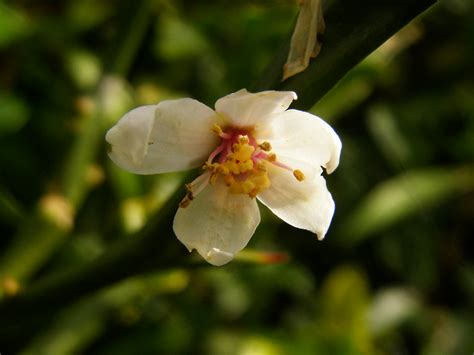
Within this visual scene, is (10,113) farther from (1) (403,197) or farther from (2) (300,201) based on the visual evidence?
(1) (403,197)

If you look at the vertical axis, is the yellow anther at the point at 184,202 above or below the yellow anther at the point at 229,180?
above

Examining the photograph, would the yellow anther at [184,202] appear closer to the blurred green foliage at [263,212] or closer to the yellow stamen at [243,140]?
the yellow stamen at [243,140]

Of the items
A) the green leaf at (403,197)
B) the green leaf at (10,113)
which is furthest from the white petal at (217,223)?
the green leaf at (403,197)

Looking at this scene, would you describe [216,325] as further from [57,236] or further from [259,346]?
[57,236]

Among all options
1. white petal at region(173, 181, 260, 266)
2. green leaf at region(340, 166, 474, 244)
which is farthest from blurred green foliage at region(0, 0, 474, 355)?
white petal at region(173, 181, 260, 266)

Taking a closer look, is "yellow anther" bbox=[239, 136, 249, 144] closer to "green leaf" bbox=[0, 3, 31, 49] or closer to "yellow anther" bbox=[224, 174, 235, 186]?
"yellow anther" bbox=[224, 174, 235, 186]
